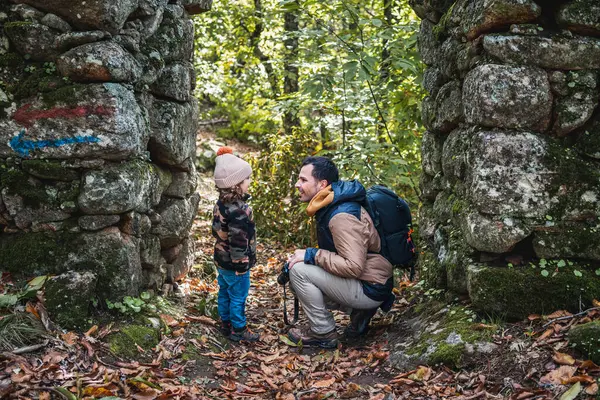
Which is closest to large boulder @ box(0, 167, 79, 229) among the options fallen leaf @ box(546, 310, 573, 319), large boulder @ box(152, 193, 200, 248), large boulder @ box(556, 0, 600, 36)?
large boulder @ box(152, 193, 200, 248)

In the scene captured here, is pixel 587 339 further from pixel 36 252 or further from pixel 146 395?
pixel 36 252

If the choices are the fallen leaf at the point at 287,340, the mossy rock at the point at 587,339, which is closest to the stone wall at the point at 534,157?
the mossy rock at the point at 587,339

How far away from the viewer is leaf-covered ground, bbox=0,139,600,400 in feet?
10.3

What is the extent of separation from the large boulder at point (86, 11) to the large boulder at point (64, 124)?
49 centimetres

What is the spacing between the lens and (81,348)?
3.66m

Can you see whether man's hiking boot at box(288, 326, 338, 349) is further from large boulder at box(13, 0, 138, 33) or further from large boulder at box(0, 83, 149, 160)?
large boulder at box(13, 0, 138, 33)

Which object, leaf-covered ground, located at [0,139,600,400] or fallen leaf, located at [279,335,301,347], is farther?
fallen leaf, located at [279,335,301,347]

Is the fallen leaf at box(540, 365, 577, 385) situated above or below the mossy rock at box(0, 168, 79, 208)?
below

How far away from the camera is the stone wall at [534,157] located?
12.4 ft

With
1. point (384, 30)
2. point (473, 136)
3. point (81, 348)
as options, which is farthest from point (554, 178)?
point (81, 348)

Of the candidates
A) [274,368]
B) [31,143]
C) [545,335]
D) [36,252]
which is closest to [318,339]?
[274,368]

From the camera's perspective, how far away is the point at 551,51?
12.5 feet

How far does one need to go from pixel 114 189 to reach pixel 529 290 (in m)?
3.26

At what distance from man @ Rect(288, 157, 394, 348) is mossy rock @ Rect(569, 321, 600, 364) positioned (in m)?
1.76
